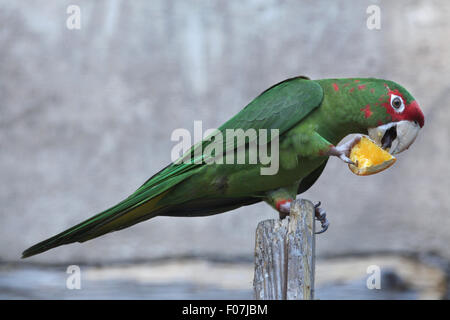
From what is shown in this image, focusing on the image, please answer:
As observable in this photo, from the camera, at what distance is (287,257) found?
2.23 m

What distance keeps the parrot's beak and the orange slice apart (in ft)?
0.60

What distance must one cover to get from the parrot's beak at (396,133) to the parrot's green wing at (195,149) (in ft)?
1.06

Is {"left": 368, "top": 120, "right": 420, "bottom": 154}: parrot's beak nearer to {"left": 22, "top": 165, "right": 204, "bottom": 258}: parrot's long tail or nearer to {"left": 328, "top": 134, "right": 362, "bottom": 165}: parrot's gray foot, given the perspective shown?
{"left": 328, "top": 134, "right": 362, "bottom": 165}: parrot's gray foot

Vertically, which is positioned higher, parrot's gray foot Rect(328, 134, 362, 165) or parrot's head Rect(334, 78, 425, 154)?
parrot's head Rect(334, 78, 425, 154)

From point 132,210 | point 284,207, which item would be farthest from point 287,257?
point 132,210

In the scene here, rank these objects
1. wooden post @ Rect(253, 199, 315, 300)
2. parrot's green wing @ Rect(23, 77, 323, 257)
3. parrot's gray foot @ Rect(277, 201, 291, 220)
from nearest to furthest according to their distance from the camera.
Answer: wooden post @ Rect(253, 199, 315, 300)
parrot's green wing @ Rect(23, 77, 323, 257)
parrot's gray foot @ Rect(277, 201, 291, 220)

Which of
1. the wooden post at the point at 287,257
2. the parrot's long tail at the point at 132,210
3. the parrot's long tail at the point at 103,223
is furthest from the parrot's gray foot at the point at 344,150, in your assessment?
the parrot's long tail at the point at 103,223

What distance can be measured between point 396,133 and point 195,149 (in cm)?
99

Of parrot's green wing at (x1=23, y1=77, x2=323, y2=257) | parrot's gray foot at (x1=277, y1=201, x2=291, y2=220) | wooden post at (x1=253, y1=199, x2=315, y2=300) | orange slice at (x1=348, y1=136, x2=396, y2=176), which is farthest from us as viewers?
parrot's gray foot at (x1=277, y1=201, x2=291, y2=220)

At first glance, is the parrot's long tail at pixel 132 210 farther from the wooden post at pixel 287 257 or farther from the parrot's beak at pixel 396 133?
the parrot's beak at pixel 396 133

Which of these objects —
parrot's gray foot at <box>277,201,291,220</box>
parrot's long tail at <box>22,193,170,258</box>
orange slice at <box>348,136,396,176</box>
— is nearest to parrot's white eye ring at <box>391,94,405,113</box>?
orange slice at <box>348,136,396,176</box>

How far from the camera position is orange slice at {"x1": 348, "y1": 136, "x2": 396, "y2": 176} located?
8.32ft

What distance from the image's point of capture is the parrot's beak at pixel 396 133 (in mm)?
2768

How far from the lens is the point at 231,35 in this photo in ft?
14.5
